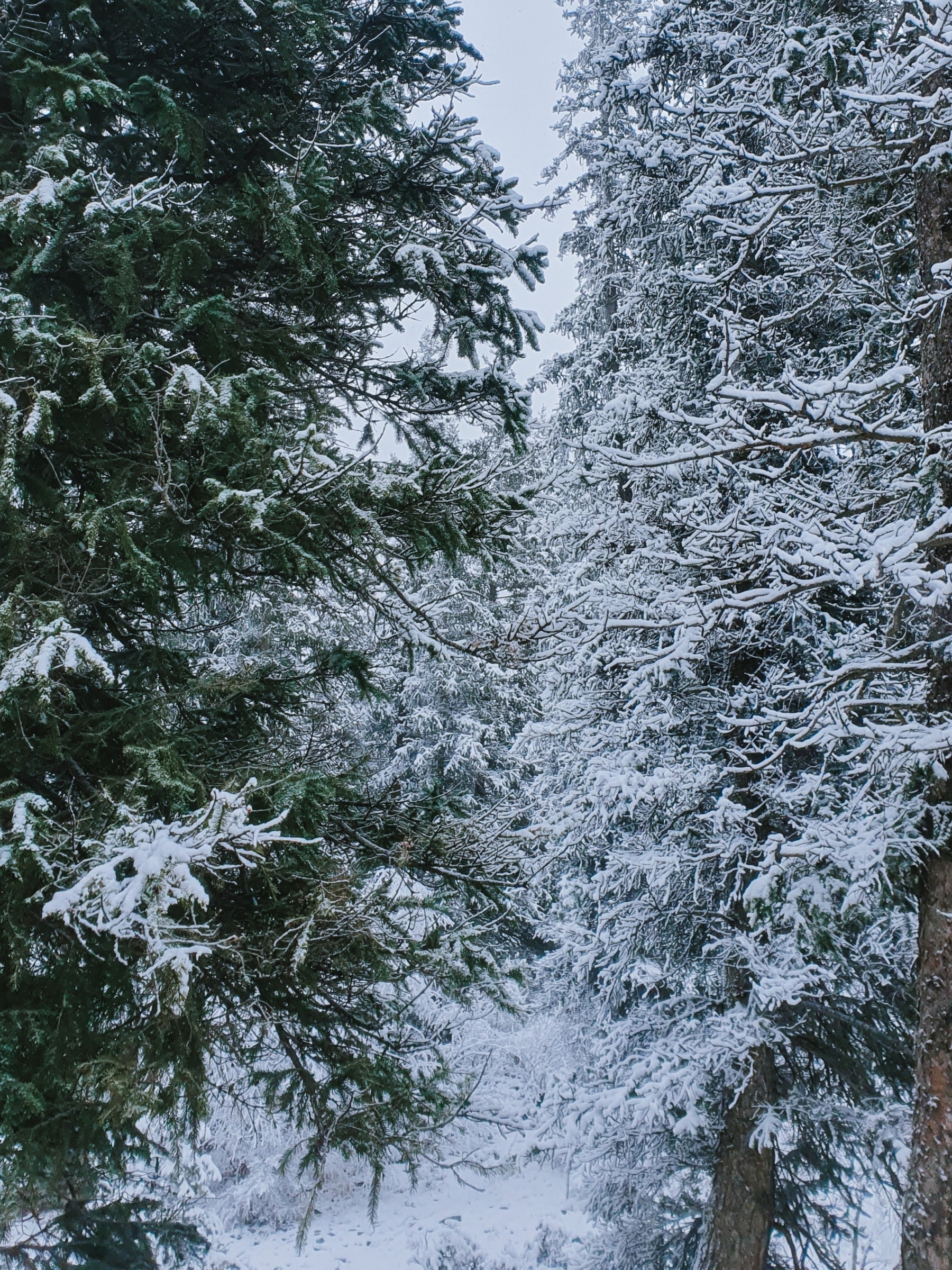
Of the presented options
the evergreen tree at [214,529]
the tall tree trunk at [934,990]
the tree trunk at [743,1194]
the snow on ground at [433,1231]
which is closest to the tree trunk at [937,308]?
the tall tree trunk at [934,990]

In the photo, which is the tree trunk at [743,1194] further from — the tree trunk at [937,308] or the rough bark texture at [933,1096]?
the tree trunk at [937,308]

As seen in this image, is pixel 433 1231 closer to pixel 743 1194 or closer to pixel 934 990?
pixel 743 1194

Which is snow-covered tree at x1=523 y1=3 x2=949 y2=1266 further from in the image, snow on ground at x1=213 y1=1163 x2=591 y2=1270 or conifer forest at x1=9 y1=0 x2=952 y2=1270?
snow on ground at x1=213 y1=1163 x2=591 y2=1270

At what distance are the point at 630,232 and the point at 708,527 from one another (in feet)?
17.2

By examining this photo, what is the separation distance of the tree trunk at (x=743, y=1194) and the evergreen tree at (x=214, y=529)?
3.42 m

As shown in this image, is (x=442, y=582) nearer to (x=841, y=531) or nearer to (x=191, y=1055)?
(x=841, y=531)

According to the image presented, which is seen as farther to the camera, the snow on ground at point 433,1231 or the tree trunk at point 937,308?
the snow on ground at point 433,1231

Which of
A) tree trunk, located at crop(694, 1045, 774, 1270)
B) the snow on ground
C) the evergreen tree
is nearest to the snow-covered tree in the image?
tree trunk, located at crop(694, 1045, 774, 1270)

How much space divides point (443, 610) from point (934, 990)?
3333 millimetres

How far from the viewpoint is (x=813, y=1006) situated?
5945mm

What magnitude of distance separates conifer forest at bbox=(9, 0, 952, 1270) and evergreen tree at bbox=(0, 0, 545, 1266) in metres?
0.03

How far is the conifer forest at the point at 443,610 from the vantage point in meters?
2.97

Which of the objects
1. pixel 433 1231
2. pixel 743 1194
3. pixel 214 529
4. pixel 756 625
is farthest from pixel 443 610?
pixel 433 1231

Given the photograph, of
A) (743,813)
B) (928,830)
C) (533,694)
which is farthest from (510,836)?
(533,694)
